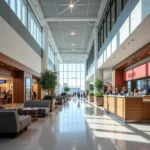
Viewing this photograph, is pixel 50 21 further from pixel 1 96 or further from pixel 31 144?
pixel 31 144

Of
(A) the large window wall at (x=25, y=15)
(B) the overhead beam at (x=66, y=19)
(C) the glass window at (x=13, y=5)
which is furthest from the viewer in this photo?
(B) the overhead beam at (x=66, y=19)

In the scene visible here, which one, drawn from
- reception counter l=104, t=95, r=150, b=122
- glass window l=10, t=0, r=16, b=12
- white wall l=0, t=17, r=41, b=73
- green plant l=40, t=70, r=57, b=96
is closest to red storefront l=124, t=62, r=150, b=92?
reception counter l=104, t=95, r=150, b=122

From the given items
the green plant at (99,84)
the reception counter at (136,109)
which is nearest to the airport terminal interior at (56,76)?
the reception counter at (136,109)

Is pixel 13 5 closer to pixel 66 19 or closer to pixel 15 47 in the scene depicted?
pixel 15 47

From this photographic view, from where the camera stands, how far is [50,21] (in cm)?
2086

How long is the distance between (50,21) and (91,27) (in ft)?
14.5

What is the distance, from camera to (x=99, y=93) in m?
20.6

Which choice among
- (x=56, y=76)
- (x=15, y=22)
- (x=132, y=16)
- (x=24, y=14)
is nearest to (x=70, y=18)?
(x=24, y=14)

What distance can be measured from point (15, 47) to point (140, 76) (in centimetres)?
804

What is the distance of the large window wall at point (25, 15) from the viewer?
14336mm

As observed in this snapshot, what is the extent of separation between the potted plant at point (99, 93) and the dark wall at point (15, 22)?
258 inches

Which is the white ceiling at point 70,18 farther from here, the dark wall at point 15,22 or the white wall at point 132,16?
the white wall at point 132,16

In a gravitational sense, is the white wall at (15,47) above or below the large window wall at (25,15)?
below

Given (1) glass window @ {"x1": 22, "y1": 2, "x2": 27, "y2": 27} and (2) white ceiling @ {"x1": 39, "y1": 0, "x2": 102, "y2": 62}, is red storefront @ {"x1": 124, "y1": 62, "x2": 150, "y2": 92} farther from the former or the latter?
(1) glass window @ {"x1": 22, "y1": 2, "x2": 27, "y2": 27}
